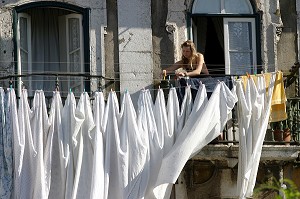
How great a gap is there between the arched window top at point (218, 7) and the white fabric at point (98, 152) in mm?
2555

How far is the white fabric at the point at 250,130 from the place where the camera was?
19.7 m

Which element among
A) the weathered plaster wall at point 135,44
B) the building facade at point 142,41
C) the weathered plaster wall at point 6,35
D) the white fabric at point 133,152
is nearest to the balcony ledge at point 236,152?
the building facade at point 142,41

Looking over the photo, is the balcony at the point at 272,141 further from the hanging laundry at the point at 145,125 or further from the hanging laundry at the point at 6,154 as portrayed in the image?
the hanging laundry at the point at 6,154

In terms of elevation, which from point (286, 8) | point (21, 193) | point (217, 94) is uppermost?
point (286, 8)

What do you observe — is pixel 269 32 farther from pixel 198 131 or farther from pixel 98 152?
pixel 98 152

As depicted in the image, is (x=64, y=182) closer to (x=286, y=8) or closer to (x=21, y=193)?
(x=21, y=193)

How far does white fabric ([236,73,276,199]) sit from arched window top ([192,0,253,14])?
5.50 ft

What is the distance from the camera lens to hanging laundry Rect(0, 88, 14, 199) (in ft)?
63.1

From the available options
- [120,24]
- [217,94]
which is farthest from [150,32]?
[217,94]

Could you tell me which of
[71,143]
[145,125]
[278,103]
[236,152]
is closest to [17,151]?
[71,143]

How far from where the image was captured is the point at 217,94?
64.7 ft

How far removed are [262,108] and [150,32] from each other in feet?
7.54

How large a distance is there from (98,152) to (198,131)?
56.2 inches

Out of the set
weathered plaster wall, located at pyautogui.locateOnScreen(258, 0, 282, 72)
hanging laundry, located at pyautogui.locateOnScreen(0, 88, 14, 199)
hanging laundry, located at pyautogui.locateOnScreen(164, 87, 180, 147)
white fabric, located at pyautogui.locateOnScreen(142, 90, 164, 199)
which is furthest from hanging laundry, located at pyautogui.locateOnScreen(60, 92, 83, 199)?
weathered plaster wall, located at pyautogui.locateOnScreen(258, 0, 282, 72)
